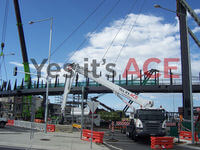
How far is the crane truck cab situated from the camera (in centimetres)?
1577

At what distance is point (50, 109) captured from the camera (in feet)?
157

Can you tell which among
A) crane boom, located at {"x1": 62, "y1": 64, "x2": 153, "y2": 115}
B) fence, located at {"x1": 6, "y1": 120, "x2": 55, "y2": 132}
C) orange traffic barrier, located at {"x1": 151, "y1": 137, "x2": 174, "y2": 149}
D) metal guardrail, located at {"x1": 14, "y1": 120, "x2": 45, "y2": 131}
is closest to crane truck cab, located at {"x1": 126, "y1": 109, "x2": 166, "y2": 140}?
orange traffic barrier, located at {"x1": 151, "y1": 137, "x2": 174, "y2": 149}

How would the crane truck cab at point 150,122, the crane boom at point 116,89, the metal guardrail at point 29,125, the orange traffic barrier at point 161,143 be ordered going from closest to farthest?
the orange traffic barrier at point 161,143 → the crane truck cab at point 150,122 → the crane boom at point 116,89 → the metal guardrail at point 29,125

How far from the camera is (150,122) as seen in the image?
1584cm

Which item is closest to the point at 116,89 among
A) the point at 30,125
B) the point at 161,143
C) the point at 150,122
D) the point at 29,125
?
the point at 150,122

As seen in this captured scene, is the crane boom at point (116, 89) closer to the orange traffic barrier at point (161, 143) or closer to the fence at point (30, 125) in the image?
the fence at point (30, 125)

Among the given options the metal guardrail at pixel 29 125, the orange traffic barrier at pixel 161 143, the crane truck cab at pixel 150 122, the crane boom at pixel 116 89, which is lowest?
the metal guardrail at pixel 29 125

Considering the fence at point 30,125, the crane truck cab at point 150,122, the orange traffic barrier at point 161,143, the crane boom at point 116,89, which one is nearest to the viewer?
the orange traffic barrier at point 161,143

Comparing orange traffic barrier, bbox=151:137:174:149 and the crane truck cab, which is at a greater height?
the crane truck cab

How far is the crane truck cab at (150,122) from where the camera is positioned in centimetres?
1577

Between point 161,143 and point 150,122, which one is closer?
point 161,143

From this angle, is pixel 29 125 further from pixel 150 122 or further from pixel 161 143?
pixel 161 143

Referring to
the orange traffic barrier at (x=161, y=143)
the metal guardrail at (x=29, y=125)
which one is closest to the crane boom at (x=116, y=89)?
the metal guardrail at (x=29, y=125)

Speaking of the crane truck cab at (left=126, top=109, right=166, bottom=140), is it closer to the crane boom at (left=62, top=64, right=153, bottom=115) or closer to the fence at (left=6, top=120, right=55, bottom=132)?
the crane boom at (left=62, top=64, right=153, bottom=115)
